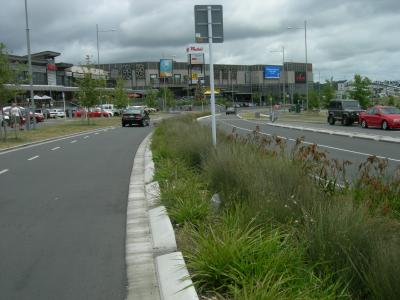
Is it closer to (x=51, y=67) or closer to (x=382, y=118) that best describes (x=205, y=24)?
(x=382, y=118)

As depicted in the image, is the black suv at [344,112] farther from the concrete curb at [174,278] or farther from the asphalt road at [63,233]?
the concrete curb at [174,278]

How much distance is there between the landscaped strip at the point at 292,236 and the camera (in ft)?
13.1

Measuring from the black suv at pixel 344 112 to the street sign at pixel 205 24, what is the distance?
28.1 meters

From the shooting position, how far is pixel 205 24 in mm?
13633

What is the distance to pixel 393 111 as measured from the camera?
34.4 metres

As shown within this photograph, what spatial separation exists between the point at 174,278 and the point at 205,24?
9.75m

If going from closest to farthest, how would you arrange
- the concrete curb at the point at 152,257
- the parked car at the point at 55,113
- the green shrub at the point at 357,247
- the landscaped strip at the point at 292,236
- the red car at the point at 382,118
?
the green shrub at the point at 357,247 < the landscaped strip at the point at 292,236 < the concrete curb at the point at 152,257 < the red car at the point at 382,118 < the parked car at the point at 55,113

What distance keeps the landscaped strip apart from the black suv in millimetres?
33662

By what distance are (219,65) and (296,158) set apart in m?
155

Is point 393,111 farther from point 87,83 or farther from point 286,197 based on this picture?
point 286,197

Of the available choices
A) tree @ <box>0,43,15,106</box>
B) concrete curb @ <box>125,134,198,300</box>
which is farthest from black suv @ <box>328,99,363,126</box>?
concrete curb @ <box>125,134,198,300</box>

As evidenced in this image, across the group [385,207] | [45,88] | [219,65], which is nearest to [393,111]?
[385,207]

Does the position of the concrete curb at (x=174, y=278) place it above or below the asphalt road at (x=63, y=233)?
above

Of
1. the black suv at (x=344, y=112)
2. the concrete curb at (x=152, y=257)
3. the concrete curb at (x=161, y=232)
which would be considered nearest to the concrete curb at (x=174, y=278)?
the concrete curb at (x=152, y=257)
